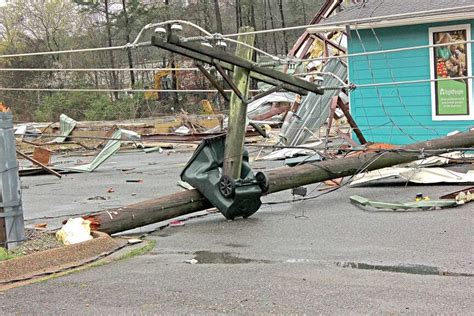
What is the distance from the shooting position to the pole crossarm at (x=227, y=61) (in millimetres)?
7113

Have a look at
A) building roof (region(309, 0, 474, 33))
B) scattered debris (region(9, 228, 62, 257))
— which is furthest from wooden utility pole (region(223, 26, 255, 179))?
building roof (region(309, 0, 474, 33))

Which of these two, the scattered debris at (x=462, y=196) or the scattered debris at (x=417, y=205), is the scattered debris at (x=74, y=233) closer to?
the scattered debris at (x=417, y=205)

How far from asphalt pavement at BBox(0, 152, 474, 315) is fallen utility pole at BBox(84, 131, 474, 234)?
28 centimetres

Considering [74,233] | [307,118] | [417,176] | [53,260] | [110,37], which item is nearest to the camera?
[53,260]

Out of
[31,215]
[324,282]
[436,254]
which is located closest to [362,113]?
[31,215]

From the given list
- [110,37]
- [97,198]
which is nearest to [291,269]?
[97,198]

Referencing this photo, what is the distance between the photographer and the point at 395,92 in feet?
49.7

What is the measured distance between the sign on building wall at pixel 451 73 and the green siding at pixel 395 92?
13 centimetres

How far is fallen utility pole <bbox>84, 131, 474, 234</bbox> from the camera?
7473mm

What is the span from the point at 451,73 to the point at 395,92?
4.58 feet

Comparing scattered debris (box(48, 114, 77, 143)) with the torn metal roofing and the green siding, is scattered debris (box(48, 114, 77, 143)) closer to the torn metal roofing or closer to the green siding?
the torn metal roofing

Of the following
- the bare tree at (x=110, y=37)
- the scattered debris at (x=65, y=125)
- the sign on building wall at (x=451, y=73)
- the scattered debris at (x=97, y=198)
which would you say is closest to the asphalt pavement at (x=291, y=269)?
the scattered debris at (x=97, y=198)

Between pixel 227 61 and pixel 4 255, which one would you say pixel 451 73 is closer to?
pixel 227 61

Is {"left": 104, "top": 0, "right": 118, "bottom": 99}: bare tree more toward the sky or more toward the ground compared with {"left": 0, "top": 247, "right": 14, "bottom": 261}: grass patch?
more toward the sky
